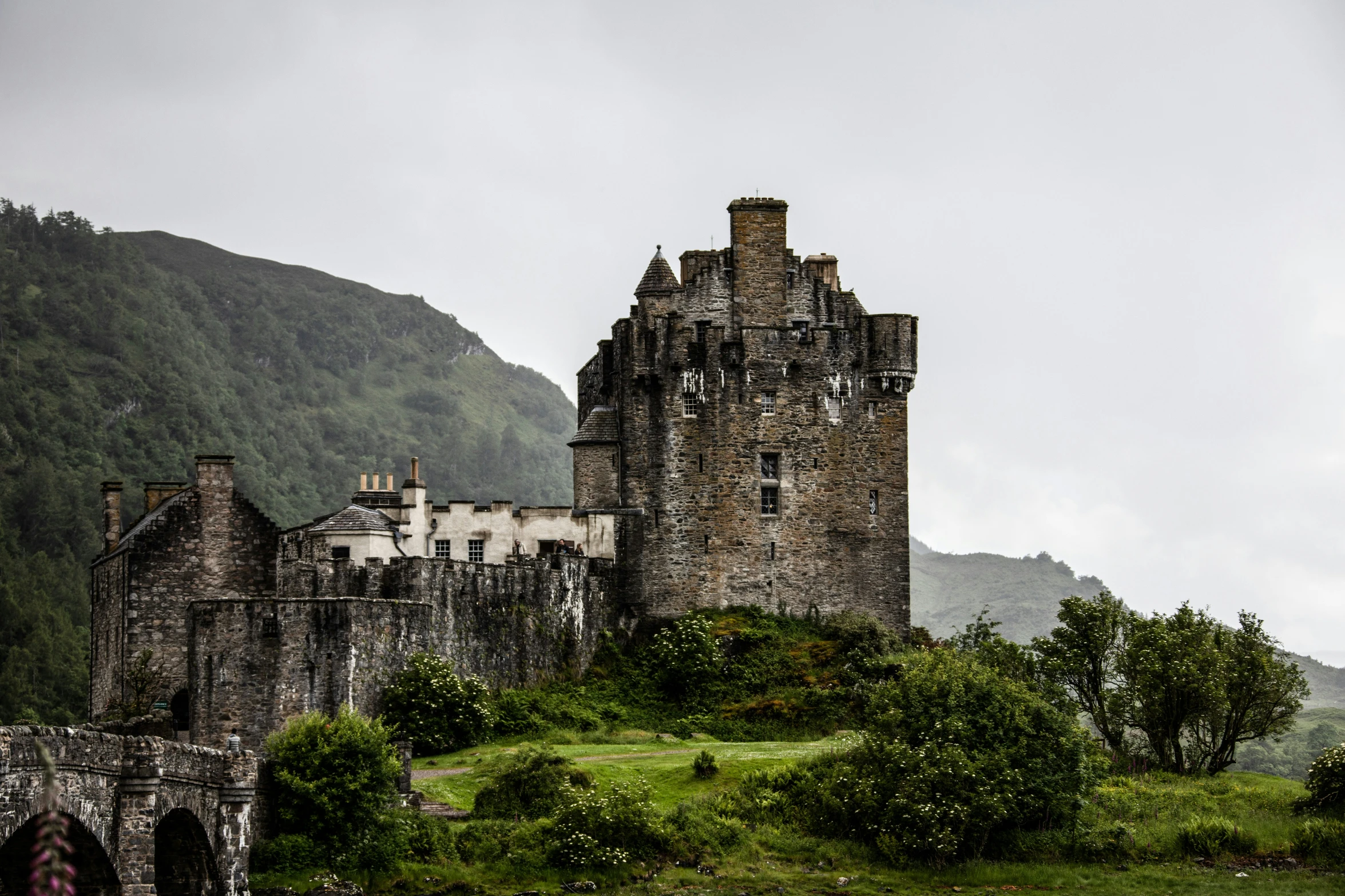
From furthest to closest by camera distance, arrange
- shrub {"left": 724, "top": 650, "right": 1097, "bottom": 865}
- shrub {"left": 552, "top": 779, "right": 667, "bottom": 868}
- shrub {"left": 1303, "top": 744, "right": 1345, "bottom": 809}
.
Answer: shrub {"left": 1303, "top": 744, "right": 1345, "bottom": 809}
shrub {"left": 724, "top": 650, "right": 1097, "bottom": 865}
shrub {"left": 552, "top": 779, "right": 667, "bottom": 868}

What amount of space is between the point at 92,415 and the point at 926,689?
98.0 meters

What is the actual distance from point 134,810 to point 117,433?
104 metres

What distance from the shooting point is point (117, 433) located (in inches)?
5256

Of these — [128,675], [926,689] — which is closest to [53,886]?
[926,689]

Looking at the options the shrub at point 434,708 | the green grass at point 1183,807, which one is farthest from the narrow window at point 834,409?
the shrub at point 434,708

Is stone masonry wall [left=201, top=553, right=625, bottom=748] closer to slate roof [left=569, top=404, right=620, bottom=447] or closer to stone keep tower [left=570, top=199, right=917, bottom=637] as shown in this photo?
stone keep tower [left=570, top=199, right=917, bottom=637]

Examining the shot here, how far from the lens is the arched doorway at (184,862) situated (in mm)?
39469

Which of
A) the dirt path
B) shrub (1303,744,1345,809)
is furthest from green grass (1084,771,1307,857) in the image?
the dirt path

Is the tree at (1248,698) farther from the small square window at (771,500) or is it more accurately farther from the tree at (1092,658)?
the small square window at (771,500)

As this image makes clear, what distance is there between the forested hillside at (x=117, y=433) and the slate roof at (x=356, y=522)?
98.6 feet

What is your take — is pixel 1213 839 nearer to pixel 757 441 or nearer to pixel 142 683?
pixel 757 441

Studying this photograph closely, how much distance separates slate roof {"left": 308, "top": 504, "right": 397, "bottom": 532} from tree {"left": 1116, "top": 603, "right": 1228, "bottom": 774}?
26.3 meters

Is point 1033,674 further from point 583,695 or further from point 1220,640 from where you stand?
point 583,695

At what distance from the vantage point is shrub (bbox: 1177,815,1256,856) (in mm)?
47719
